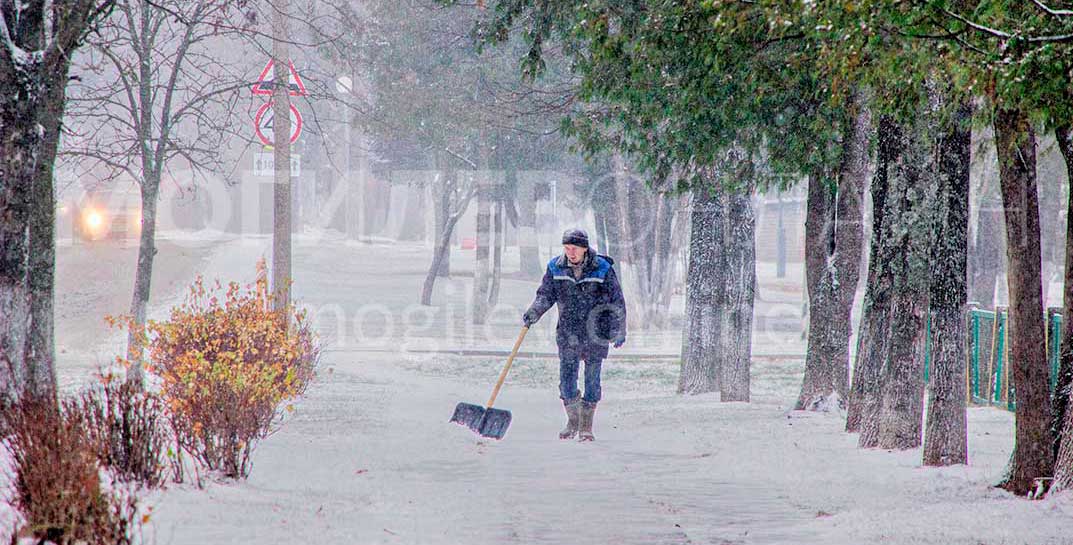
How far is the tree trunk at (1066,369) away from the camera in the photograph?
7391 mm

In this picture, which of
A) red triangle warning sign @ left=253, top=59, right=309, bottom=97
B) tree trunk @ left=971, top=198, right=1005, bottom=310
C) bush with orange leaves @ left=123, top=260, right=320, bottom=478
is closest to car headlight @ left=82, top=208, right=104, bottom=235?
tree trunk @ left=971, top=198, right=1005, bottom=310

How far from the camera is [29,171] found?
8.28 metres

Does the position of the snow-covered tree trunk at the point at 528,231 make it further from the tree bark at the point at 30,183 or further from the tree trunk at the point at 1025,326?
the tree trunk at the point at 1025,326

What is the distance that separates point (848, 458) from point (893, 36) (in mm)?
4186

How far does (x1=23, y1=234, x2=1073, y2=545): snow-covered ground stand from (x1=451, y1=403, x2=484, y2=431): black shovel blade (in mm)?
131

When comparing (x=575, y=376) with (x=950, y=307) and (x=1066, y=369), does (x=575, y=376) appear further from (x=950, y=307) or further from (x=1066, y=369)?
(x=1066, y=369)

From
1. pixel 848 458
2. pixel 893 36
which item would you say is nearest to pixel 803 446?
pixel 848 458

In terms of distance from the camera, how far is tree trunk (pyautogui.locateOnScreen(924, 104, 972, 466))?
931 centimetres

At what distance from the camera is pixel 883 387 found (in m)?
10.3

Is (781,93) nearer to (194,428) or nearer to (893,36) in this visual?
(893,36)

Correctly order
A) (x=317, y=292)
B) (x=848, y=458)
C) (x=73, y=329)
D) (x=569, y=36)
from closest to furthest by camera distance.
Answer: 1. (x=848, y=458)
2. (x=569, y=36)
3. (x=73, y=329)
4. (x=317, y=292)

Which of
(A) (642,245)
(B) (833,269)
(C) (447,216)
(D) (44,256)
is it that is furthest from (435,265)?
(D) (44,256)

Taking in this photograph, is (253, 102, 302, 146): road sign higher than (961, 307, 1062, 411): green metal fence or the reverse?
higher

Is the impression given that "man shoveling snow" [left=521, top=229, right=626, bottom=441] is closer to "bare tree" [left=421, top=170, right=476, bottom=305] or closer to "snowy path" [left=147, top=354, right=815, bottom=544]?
"snowy path" [left=147, top=354, right=815, bottom=544]
